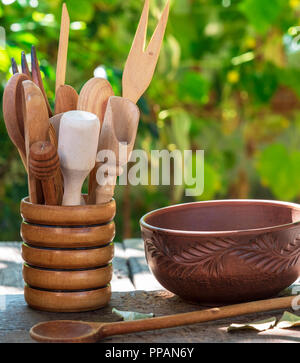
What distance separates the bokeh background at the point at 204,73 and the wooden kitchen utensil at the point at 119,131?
2.13 feet

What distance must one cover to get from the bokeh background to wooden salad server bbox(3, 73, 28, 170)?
62 cm

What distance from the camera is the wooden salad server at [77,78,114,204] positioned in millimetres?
577

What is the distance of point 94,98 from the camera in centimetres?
58

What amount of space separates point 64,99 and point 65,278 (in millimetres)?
186

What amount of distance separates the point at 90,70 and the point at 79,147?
3.66 ft

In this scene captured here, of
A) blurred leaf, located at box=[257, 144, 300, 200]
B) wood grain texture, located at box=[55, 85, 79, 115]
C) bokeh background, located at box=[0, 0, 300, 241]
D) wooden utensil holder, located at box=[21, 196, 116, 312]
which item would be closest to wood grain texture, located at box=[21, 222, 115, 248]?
wooden utensil holder, located at box=[21, 196, 116, 312]

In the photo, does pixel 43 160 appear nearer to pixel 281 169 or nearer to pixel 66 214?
pixel 66 214

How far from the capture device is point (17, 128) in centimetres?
57

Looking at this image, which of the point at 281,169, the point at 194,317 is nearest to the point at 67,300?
the point at 194,317

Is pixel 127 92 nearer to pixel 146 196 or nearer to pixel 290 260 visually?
pixel 290 260

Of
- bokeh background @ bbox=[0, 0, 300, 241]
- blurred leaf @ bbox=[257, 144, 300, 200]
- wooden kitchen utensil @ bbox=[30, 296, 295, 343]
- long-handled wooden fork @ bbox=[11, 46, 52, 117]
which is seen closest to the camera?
wooden kitchen utensil @ bbox=[30, 296, 295, 343]

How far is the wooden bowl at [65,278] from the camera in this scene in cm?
57

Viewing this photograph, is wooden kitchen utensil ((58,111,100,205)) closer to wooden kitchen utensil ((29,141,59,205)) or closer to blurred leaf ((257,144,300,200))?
wooden kitchen utensil ((29,141,59,205))
